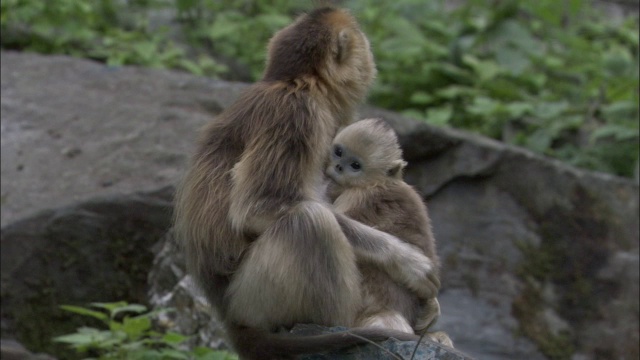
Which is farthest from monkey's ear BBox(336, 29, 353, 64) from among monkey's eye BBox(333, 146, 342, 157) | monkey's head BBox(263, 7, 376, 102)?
monkey's eye BBox(333, 146, 342, 157)

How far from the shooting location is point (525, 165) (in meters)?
9.29

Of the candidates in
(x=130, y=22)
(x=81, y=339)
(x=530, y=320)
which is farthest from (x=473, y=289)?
(x=130, y=22)

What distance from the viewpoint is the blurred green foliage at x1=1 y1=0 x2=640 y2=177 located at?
10445 mm

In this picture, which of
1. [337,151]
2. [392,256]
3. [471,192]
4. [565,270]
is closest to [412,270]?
[392,256]

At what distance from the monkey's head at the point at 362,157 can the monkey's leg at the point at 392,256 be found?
292mm

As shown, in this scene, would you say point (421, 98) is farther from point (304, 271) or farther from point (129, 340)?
point (304, 271)

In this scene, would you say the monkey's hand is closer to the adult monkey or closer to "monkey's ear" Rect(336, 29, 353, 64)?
the adult monkey

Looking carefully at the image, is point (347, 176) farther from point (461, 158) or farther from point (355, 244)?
point (461, 158)

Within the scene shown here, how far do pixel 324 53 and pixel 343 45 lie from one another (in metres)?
0.14

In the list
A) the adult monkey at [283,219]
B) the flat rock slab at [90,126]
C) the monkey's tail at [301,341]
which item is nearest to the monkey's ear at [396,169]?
the adult monkey at [283,219]

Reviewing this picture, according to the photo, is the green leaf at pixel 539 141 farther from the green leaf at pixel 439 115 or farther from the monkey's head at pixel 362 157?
the monkey's head at pixel 362 157

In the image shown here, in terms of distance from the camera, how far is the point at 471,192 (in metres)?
9.40

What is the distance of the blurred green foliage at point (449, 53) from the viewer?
34.3 feet

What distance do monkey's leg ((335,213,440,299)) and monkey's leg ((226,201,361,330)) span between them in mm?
72
